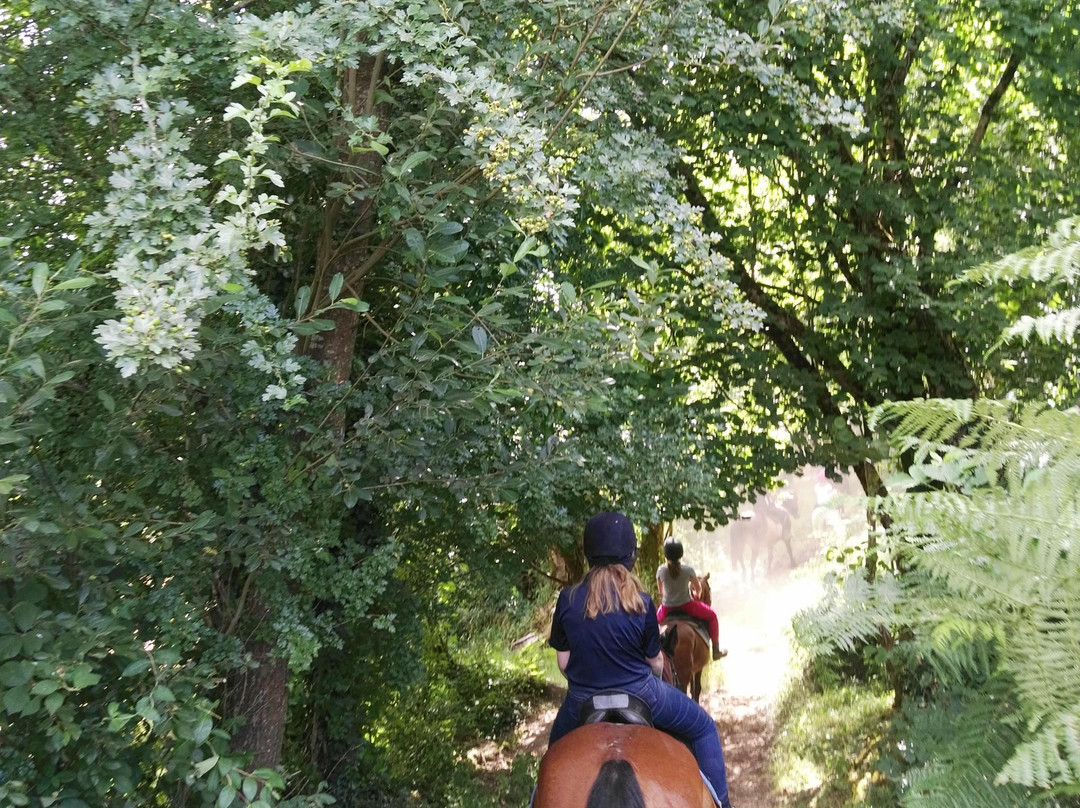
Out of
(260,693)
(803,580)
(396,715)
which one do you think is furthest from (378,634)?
(803,580)

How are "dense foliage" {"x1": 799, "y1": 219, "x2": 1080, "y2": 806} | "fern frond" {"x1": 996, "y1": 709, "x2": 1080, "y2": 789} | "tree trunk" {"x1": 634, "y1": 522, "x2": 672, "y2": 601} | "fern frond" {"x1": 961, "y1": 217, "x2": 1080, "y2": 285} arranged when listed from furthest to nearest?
"tree trunk" {"x1": 634, "y1": 522, "x2": 672, "y2": 601} → "fern frond" {"x1": 961, "y1": 217, "x2": 1080, "y2": 285} → "dense foliage" {"x1": 799, "y1": 219, "x2": 1080, "y2": 806} → "fern frond" {"x1": 996, "y1": 709, "x2": 1080, "y2": 789}

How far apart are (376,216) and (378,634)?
264cm

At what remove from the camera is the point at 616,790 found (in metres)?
3.46

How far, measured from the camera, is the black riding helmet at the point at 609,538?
418cm

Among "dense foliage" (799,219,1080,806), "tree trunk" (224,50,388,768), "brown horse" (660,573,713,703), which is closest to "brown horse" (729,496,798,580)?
"brown horse" (660,573,713,703)

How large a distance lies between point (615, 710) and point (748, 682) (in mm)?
9477

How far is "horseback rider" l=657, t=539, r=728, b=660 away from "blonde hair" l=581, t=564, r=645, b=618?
A: 4.66 m

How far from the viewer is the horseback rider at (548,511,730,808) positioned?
4.21m

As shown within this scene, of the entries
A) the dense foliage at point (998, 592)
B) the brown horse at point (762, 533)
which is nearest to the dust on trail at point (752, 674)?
the brown horse at point (762, 533)

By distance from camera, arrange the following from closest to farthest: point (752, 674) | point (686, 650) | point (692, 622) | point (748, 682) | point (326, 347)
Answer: point (326, 347) < point (686, 650) < point (692, 622) < point (748, 682) < point (752, 674)

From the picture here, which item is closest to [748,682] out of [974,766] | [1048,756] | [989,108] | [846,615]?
[989,108]

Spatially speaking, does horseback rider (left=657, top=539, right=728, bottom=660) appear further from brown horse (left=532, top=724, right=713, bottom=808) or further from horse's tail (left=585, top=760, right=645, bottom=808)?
horse's tail (left=585, top=760, right=645, bottom=808)

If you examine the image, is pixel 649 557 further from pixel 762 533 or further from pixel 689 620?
pixel 762 533

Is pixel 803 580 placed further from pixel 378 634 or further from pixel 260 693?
pixel 260 693
